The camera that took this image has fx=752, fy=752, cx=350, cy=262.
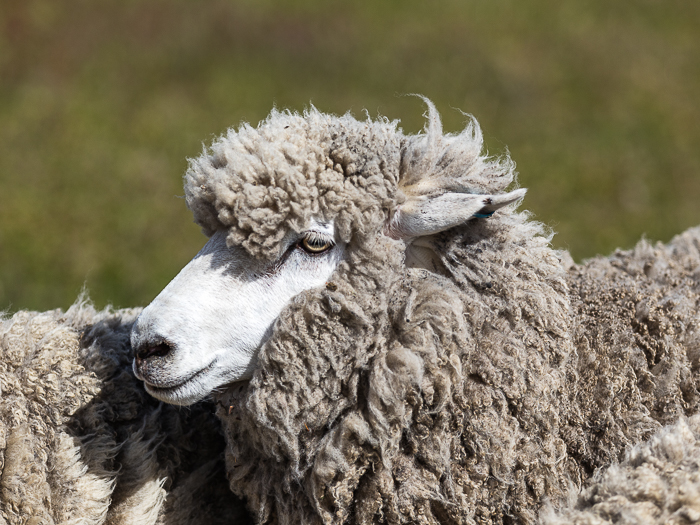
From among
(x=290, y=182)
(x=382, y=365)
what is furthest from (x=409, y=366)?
(x=290, y=182)

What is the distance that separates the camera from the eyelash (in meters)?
2.66

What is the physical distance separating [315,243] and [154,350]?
2.18 ft

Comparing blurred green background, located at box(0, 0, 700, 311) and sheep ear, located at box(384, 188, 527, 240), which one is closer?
sheep ear, located at box(384, 188, 527, 240)

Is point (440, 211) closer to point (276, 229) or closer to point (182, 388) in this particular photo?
point (276, 229)

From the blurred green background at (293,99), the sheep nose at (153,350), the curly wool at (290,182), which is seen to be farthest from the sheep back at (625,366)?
the blurred green background at (293,99)

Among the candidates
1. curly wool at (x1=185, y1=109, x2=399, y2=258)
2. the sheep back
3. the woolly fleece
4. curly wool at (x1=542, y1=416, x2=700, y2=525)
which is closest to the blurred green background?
curly wool at (x1=185, y1=109, x2=399, y2=258)

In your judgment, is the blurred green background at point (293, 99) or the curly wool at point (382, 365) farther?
the blurred green background at point (293, 99)

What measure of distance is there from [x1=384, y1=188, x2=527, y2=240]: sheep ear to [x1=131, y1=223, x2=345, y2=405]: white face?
0.24 m

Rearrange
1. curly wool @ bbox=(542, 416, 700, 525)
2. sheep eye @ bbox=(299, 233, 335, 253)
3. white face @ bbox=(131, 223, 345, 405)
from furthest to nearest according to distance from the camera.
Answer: sheep eye @ bbox=(299, 233, 335, 253) < white face @ bbox=(131, 223, 345, 405) < curly wool @ bbox=(542, 416, 700, 525)

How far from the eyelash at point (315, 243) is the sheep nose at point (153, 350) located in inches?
22.8

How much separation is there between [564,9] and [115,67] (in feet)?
31.9

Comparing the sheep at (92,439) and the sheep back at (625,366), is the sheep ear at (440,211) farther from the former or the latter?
the sheep at (92,439)

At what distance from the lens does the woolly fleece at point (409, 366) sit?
A: 262 centimetres

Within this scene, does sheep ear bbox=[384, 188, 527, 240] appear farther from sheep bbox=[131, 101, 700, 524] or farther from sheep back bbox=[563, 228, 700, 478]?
sheep back bbox=[563, 228, 700, 478]
